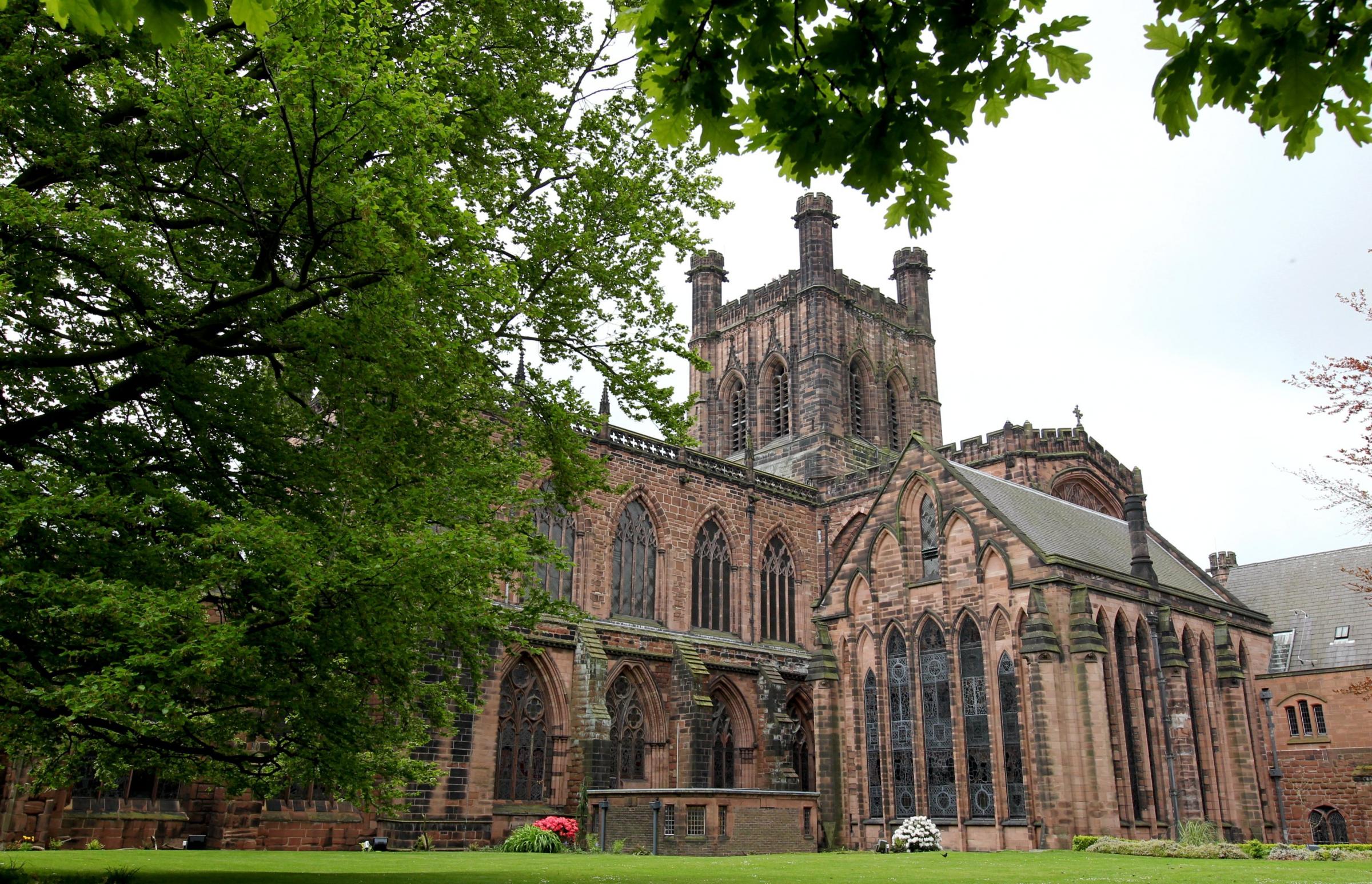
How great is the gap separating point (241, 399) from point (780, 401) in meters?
37.2

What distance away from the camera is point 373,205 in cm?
955

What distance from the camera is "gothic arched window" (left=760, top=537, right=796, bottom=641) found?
3753cm

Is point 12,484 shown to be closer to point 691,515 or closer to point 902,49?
point 902,49

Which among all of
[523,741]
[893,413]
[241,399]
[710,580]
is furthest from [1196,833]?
[893,413]

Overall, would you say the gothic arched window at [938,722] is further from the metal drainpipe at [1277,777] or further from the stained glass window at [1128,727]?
the metal drainpipe at [1277,777]

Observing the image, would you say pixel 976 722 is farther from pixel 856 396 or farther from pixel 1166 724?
pixel 856 396

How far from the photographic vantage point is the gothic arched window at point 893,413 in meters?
47.7

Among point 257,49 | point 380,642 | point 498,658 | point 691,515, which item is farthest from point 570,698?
point 257,49

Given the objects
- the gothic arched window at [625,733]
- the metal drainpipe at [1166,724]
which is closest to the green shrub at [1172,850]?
the metal drainpipe at [1166,724]

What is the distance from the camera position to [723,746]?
32.4 meters

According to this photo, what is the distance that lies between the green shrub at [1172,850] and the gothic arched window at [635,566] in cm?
1683

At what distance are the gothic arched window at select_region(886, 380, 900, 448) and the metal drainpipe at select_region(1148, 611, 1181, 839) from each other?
22.9m

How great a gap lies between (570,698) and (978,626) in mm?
11532

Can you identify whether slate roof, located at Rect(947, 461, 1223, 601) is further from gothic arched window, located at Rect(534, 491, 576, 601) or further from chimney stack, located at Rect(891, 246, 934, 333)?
chimney stack, located at Rect(891, 246, 934, 333)
